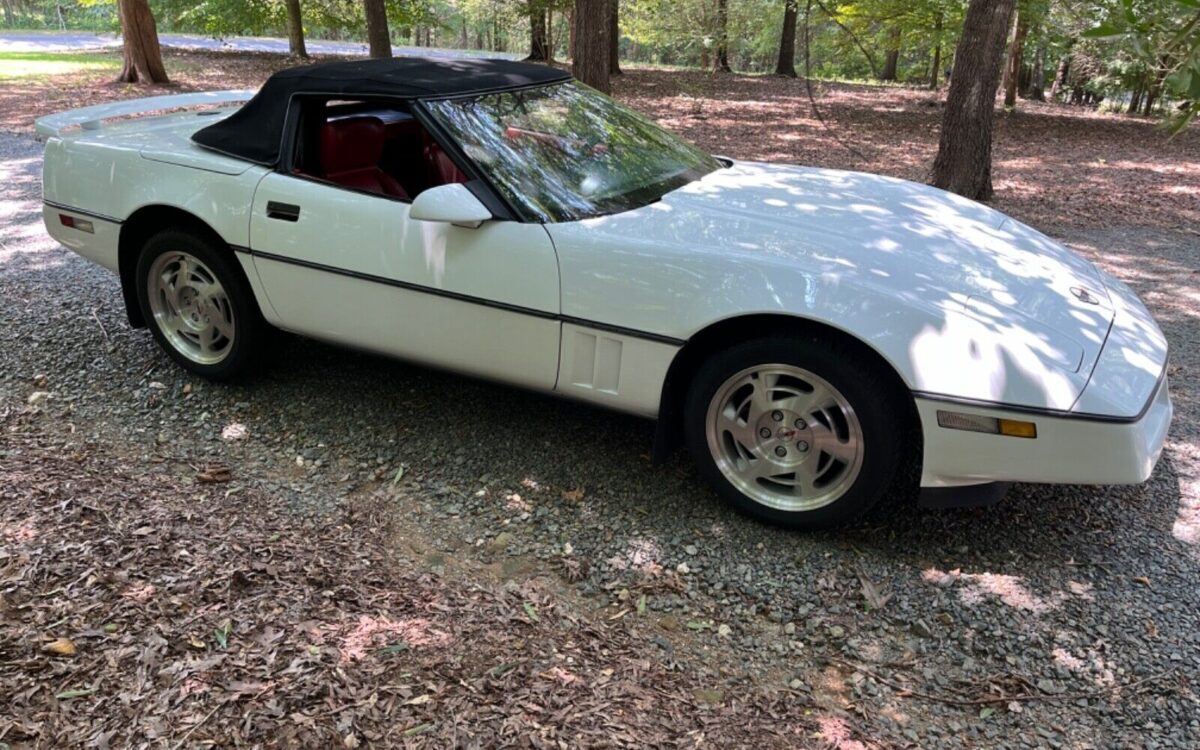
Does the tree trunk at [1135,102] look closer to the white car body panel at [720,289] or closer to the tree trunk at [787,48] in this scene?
the tree trunk at [787,48]

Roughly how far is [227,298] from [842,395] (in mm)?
2799

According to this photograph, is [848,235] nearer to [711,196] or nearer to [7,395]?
[711,196]

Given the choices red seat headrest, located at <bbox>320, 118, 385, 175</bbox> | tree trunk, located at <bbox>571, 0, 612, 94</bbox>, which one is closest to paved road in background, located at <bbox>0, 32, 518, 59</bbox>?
tree trunk, located at <bbox>571, 0, 612, 94</bbox>

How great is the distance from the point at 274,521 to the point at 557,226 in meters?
1.49

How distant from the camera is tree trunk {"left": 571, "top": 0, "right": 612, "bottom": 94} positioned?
979 centimetres

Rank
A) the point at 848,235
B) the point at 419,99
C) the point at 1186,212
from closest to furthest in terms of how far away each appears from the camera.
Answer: the point at 848,235, the point at 419,99, the point at 1186,212

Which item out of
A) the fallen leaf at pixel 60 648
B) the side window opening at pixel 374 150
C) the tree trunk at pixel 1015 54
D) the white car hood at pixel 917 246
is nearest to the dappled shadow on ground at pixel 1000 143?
the tree trunk at pixel 1015 54

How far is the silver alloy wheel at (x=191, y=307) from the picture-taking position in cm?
402

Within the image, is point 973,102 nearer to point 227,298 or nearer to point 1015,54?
point 227,298

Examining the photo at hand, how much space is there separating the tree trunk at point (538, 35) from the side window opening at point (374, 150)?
16551 millimetres

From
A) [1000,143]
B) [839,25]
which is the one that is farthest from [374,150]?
[1000,143]

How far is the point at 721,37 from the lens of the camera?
19.7m

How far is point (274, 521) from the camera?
3102 mm

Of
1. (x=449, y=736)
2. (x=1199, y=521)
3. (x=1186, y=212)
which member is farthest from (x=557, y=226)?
(x=1186, y=212)
